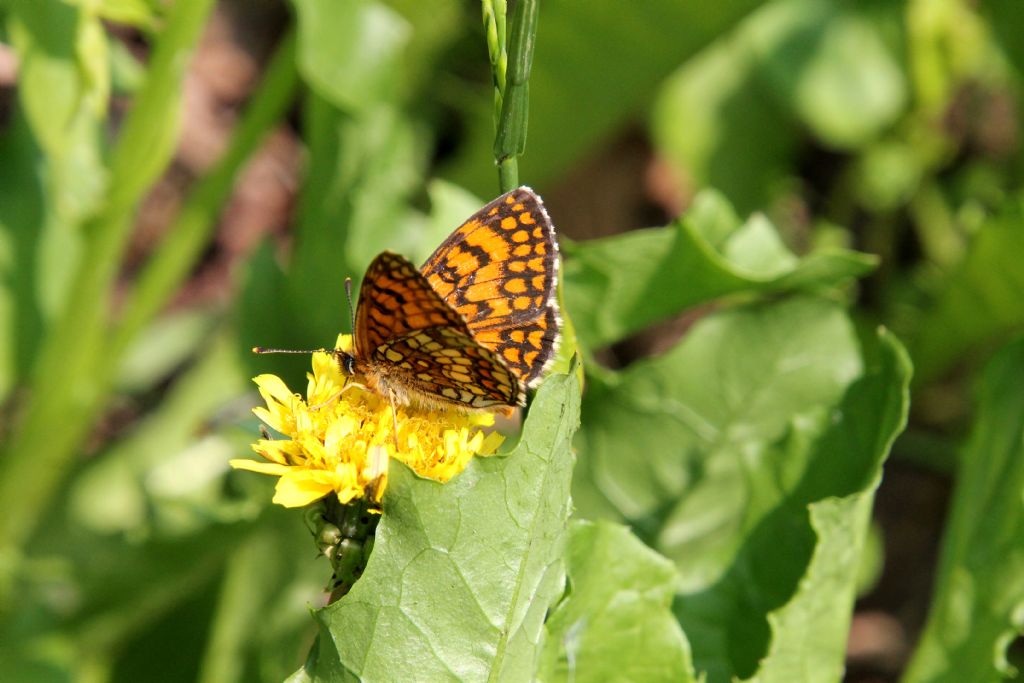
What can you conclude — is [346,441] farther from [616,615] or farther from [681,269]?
[681,269]

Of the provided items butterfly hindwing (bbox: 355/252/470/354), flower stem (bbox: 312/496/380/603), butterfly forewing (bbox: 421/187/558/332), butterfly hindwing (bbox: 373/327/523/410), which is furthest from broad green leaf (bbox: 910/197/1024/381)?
flower stem (bbox: 312/496/380/603)

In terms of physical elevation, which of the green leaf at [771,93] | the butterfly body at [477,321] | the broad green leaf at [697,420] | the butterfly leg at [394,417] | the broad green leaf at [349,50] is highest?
the broad green leaf at [349,50]

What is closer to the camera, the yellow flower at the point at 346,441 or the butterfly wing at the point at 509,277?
the yellow flower at the point at 346,441

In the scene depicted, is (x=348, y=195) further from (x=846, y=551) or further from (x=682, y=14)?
(x=846, y=551)

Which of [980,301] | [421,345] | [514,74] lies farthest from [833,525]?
[980,301]

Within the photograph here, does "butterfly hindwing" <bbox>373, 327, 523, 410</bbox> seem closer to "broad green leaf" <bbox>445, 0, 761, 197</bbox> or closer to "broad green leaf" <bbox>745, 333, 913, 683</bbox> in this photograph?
"broad green leaf" <bbox>745, 333, 913, 683</bbox>

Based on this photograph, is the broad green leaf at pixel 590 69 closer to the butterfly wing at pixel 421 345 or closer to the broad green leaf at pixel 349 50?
the broad green leaf at pixel 349 50

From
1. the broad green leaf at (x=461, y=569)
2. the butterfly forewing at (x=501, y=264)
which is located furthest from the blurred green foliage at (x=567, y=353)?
the butterfly forewing at (x=501, y=264)
